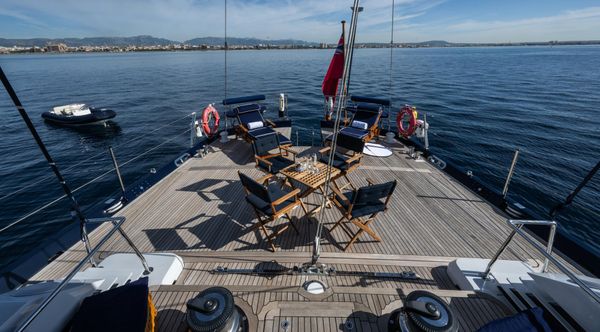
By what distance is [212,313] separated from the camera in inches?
79.4

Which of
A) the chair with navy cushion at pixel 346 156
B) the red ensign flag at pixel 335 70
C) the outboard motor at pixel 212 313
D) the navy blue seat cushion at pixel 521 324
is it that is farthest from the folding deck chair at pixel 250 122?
the navy blue seat cushion at pixel 521 324

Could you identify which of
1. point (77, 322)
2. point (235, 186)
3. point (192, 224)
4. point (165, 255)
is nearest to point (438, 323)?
point (77, 322)

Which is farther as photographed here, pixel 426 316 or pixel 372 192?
pixel 372 192

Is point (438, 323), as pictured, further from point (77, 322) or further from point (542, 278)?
point (77, 322)

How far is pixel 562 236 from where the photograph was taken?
4.11m

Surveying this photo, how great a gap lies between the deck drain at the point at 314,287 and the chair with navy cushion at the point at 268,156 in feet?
10.6

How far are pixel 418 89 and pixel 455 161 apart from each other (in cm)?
1831

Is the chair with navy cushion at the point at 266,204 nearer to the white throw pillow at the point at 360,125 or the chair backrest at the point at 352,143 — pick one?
the chair backrest at the point at 352,143

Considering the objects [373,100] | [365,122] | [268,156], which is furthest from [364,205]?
[373,100]

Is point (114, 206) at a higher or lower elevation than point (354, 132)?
lower

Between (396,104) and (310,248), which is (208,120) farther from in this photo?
(396,104)

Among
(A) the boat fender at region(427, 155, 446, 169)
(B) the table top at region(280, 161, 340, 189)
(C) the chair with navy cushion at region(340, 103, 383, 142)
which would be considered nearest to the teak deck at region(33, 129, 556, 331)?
(A) the boat fender at region(427, 155, 446, 169)

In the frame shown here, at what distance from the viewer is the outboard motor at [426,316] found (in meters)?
1.94

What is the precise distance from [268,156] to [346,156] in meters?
2.26
